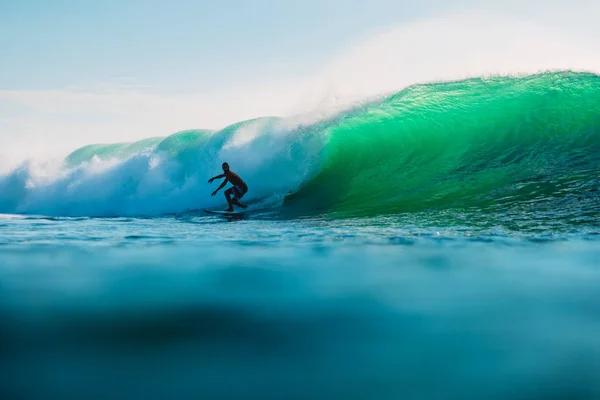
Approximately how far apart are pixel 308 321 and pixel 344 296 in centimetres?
52

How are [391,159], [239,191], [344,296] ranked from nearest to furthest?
[344,296] < [239,191] < [391,159]

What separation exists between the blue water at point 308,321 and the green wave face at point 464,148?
158 inches

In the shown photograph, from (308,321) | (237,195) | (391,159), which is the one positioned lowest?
(308,321)

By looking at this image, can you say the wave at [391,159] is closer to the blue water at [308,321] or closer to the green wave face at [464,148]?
the green wave face at [464,148]

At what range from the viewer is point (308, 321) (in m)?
2.78

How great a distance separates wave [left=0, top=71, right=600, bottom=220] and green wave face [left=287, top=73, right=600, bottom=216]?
0.08ft

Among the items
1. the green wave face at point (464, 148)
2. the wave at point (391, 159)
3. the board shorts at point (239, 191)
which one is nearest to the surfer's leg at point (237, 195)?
the board shorts at point (239, 191)

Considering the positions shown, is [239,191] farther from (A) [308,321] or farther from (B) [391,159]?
(A) [308,321]

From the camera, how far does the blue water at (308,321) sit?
2045mm

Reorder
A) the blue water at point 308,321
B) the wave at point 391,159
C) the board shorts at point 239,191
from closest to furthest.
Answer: the blue water at point 308,321, the wave at point 391,159, the board shorts at point 239,191

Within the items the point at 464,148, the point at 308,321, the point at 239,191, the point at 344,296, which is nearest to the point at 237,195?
the point at 239,191

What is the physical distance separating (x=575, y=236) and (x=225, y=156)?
9.56 meters

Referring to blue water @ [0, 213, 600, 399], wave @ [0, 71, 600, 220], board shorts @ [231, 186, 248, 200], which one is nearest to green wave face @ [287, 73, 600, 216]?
wave @ [0, 71, 600, 220]

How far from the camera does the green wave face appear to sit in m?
8.95
